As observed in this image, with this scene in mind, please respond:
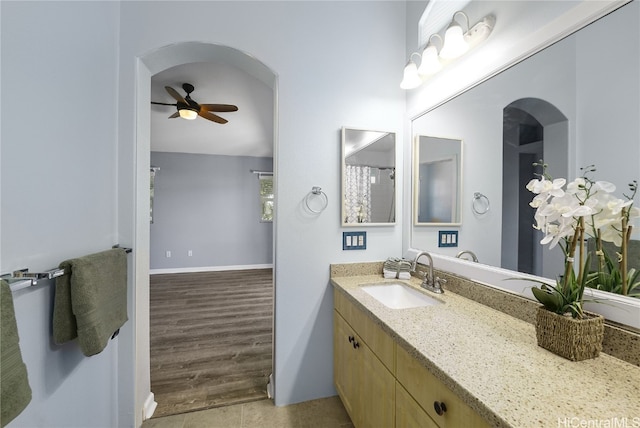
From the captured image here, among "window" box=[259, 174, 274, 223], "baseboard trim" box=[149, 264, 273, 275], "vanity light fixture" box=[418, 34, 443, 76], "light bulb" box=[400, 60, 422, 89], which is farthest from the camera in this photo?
"window" box=[259, 174, 274, 223]

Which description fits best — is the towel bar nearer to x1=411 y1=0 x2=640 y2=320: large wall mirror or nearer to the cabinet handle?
the cabinet handle

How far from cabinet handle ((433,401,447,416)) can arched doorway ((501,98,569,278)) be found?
27.4 inches

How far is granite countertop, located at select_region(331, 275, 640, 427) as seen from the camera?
535mm

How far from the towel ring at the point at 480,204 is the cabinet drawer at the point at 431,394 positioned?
0.89 metres

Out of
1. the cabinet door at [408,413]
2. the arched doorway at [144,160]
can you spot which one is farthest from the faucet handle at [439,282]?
the arched doorway at [144,160]

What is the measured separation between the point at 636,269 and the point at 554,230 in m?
0.26

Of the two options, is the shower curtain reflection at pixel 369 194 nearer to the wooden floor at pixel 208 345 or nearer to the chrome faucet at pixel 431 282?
the chrome faucet at pixel 431 282

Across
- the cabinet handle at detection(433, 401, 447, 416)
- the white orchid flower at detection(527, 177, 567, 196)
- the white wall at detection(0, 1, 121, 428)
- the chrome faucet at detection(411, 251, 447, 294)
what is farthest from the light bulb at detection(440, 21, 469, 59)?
the white wall at detection(0, 1, 121, 428)

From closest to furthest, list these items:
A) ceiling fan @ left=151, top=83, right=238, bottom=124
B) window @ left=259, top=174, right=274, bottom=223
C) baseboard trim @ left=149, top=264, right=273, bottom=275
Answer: ceiling fan @ left=151, top=83, right=238, bottom=124
baseboard trim @ left=149, top=264, right=273, bottom=275
window @ left=259, top=174, right=274, bottom=223

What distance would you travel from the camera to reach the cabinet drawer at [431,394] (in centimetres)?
63

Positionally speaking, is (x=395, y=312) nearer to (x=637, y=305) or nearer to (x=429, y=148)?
(x=637, y=305)

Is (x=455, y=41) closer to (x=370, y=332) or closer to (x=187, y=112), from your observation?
(x=370, y=332)

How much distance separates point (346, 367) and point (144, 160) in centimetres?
176

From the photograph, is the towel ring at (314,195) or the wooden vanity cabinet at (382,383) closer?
the wooden vanity cabinet at (382,383)
